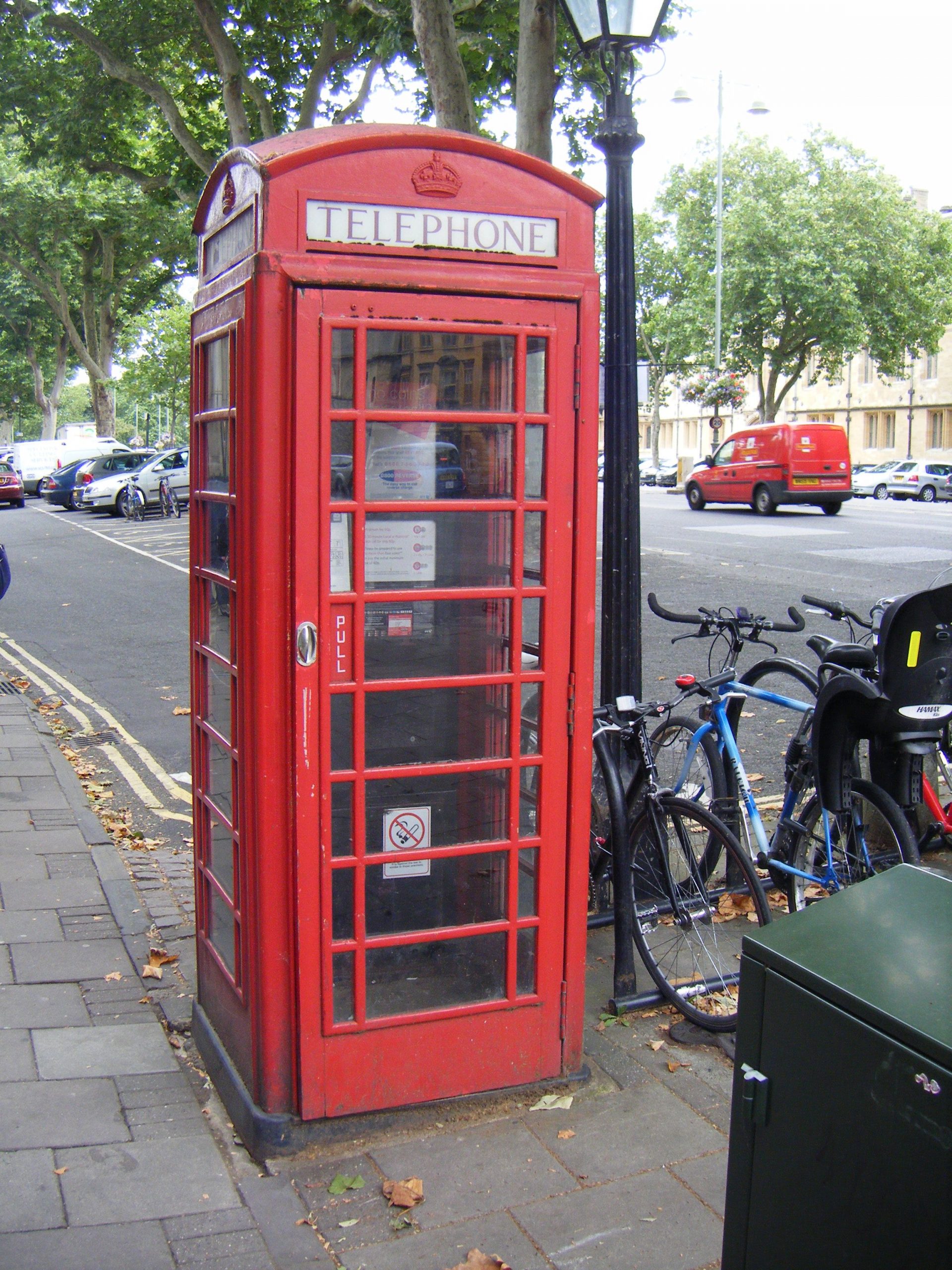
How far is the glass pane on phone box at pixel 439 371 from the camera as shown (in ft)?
9.78

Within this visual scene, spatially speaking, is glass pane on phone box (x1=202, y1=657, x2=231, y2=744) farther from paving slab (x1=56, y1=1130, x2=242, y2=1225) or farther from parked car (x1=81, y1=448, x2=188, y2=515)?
parked car (x1=81, y1=448, x2=188, y2=515)

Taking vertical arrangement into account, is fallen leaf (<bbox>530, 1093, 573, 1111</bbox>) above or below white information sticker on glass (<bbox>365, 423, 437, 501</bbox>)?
below

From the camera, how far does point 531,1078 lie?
3410mm

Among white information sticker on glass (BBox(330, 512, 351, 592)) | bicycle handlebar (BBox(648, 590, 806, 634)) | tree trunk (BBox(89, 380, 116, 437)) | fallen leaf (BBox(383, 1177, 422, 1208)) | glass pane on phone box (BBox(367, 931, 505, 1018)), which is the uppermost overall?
tree trunk (BBox(89, 380, 116, 437))

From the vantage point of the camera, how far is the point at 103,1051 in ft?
12.1

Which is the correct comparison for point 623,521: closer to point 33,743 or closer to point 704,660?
point 33,743

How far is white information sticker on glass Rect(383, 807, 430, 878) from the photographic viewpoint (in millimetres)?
3203

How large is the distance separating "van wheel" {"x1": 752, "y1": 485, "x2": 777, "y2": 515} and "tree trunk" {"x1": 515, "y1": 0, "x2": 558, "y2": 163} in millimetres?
19631

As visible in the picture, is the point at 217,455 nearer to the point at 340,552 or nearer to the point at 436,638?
the point at 340,552

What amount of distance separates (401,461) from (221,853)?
1315mm

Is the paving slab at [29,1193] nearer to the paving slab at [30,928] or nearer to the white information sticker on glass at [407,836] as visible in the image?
the white information sticker on glass at [407,836]

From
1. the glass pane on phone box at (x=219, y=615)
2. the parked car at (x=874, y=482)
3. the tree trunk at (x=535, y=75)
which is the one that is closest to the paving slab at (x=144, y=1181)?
the glass pane on phone box at (x=219, y=615)

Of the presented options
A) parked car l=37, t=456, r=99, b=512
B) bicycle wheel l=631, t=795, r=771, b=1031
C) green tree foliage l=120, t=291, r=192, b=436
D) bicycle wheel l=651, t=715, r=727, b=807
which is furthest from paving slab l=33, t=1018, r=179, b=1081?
green tree foliage l=120, t=291, r=192, b=436

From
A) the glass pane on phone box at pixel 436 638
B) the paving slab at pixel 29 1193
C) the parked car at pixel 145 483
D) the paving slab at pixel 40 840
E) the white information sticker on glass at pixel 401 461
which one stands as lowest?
the paving slab at pixel 29 1193
